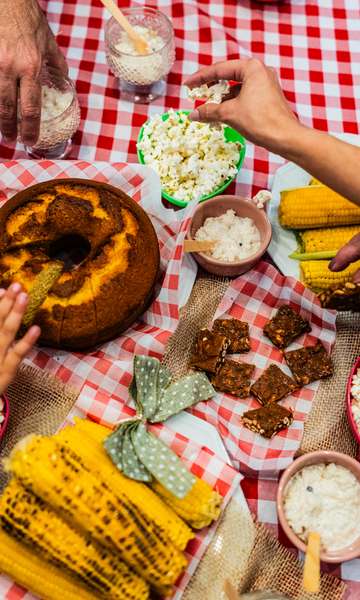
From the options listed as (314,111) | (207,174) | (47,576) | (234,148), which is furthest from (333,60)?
(47,576)

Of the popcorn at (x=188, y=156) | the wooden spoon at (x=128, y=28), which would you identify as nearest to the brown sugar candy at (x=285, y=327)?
the popcorn at (x=188, y=156)

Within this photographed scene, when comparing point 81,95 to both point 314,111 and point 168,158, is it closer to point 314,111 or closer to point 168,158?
point 168,158

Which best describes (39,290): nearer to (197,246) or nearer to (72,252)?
(72,252)

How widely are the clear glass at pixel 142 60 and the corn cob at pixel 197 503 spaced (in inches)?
68.5

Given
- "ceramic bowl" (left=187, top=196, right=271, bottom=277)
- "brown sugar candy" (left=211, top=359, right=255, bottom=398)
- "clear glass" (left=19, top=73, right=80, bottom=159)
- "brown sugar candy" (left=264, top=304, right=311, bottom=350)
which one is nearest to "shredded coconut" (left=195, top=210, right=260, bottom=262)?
"ceramic bowl" (left=187, top=196, right=271, bottom=277)

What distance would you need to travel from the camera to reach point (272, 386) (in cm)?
210

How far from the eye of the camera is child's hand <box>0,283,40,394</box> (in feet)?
5.73

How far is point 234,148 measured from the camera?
2439 millimetres

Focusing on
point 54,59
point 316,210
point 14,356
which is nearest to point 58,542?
point 14,356

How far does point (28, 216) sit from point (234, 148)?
0.91 m

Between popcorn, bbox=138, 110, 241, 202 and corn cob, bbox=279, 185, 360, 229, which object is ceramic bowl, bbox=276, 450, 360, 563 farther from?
popcorn, bbox=138, 110, 241, 202

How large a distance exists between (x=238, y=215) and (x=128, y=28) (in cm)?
93

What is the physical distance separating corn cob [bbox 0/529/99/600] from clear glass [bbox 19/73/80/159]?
1.51 m

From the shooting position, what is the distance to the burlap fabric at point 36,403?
205 cm
